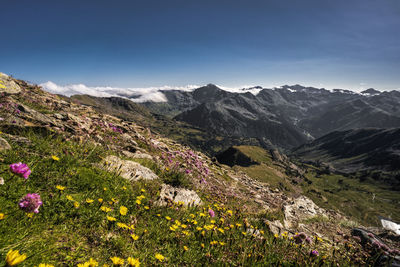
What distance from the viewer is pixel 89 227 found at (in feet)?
14.2

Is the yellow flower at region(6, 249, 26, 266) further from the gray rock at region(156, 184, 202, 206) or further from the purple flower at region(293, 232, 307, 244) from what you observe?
the purple flower at region(293, 232, 307, 244)

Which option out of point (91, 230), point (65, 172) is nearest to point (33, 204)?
point (91, 230)

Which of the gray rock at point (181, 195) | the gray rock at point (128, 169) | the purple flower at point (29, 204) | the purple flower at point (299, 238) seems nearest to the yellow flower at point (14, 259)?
the purple flower at point (29, 204)

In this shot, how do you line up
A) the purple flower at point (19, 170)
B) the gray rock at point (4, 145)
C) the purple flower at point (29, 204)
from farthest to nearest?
the gray rock at point (4, 145) → the purple flower at point (19, 170) → the purple flower at point (29, 204)

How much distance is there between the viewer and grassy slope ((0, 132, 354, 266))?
3299 mm

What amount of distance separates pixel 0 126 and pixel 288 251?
10872mm

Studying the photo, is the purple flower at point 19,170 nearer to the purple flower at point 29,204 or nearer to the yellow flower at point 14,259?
the purple flower at point 29,204

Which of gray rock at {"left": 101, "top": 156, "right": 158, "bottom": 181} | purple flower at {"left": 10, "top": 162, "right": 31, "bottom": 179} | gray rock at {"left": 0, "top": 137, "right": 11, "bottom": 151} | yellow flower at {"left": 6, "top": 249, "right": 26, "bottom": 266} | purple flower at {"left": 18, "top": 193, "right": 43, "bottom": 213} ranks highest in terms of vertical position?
purple flower at {"left": 10, "top": 162, "right": 31, "bottom": 179}

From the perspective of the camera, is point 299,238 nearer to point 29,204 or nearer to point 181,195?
point 181,195

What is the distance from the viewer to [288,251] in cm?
569

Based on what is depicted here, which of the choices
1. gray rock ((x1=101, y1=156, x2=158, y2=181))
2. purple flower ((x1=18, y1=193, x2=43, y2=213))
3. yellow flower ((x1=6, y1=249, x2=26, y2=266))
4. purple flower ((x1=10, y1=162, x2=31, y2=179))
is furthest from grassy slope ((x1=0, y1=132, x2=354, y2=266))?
yellow flower ((x1=6, y1=249, x2=26, y2=266))

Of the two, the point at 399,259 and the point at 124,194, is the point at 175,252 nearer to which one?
the point at 124,194

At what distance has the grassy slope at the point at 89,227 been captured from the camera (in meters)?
3.30

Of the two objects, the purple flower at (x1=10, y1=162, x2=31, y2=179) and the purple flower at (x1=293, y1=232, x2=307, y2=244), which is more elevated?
the purple flower at (x1=10, y1=162, x2=31, y2=179)
